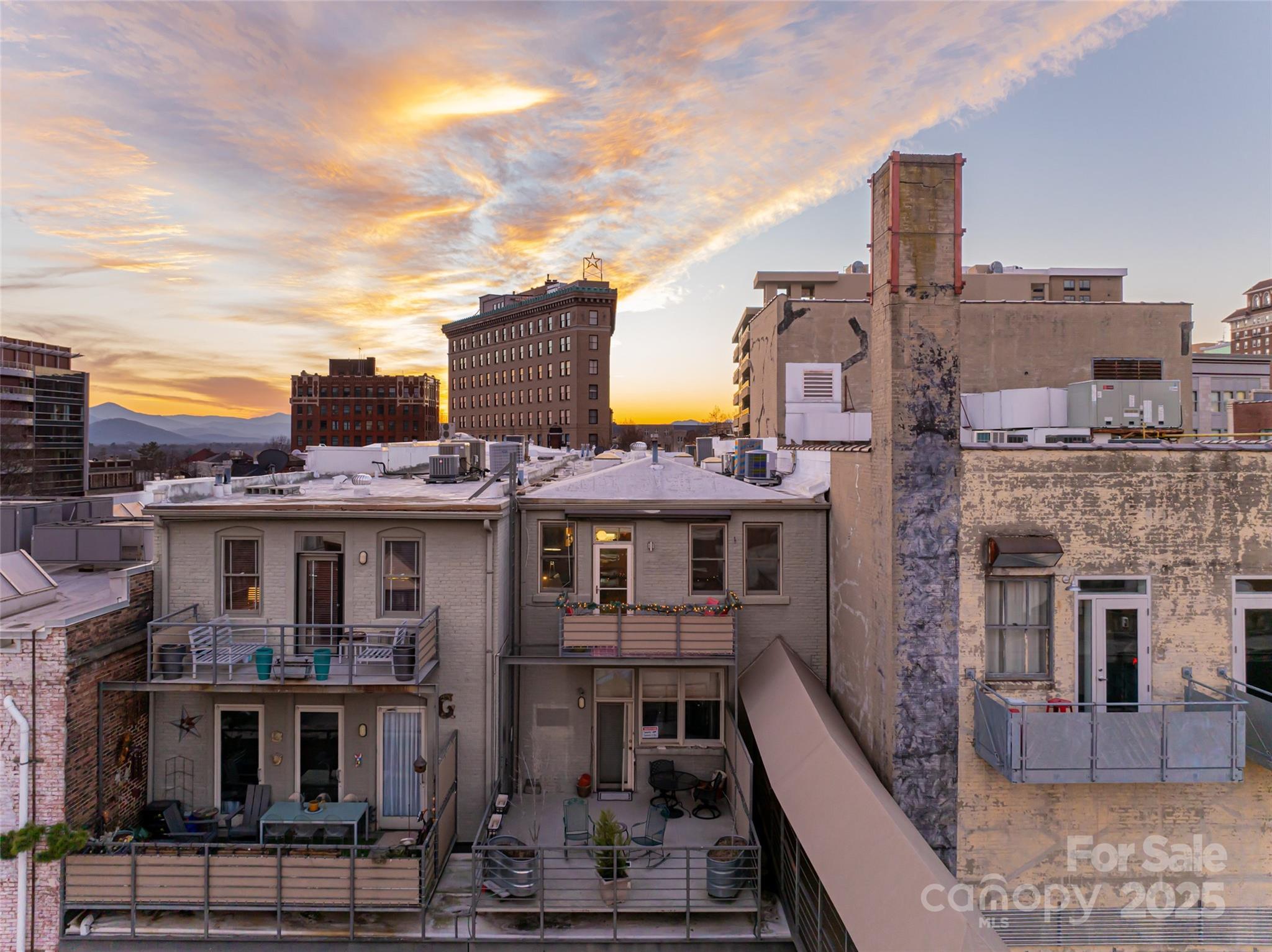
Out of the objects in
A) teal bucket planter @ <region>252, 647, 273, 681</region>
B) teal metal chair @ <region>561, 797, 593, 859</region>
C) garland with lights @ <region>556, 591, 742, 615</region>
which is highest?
garland with lights @ <region>556, 591, 742, 615</region>

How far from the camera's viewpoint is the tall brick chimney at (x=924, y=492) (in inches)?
406

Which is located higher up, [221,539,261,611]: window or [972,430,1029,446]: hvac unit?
[972,430,1029,446]: hvac unit

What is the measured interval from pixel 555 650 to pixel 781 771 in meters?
5.60

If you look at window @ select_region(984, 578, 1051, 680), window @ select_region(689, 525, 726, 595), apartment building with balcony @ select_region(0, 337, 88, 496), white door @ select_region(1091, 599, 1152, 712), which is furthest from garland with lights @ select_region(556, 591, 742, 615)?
apartment building with balcony @ select_region(0, 337, 88, 496)

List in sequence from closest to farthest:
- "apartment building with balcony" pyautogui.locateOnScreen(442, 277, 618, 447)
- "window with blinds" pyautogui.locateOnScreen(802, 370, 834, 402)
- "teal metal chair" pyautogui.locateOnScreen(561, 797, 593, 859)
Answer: "teal metal chair" pyautogui.locateOnScreen(561, 797, 593, 859) < "window with blinds" pyautogui.locateOnScreen(802, 370, 834, 402) < "apartment building with balcony" pyautogui.locateOnScreen(442, 277, 618, 447)

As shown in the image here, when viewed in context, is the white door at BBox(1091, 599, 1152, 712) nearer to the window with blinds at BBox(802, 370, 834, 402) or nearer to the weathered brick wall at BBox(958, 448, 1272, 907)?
the weathered brick wall at BBox(958, 448, 1272, 907)

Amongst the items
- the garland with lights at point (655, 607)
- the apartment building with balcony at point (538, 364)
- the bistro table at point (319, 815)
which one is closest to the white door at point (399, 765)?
the bistro table at point (319, 815)

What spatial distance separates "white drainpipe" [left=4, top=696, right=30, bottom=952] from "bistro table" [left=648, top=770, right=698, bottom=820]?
10.7 m

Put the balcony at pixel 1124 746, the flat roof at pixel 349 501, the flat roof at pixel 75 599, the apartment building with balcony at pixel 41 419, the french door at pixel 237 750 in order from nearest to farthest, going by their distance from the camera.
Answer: the balcony at pixel 1124 746
the flat roof at pixel 75 599
the flat roof at pixel 349 501
the french door at pixel 237 750
the apartment building with balcony at pixel 41 419

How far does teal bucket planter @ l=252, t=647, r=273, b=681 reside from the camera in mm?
11336

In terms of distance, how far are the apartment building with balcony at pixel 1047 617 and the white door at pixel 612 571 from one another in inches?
219

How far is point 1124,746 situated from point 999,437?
5377 mm

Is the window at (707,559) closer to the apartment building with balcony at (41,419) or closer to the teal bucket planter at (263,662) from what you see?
the teal bucket planter at (263,662)

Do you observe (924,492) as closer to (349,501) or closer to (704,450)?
(349,501)
